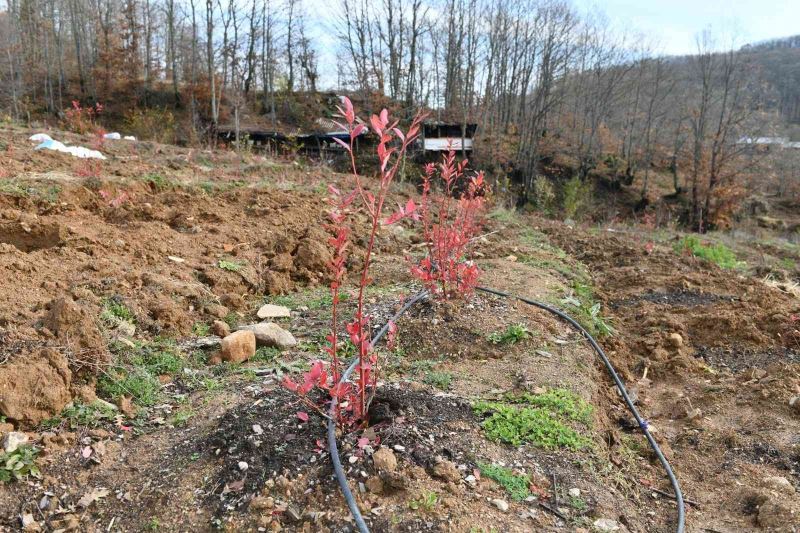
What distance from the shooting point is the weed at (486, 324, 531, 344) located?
145 inches

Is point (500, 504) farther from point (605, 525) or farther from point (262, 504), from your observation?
point (262, 504)

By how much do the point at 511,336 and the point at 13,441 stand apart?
9.42 ft

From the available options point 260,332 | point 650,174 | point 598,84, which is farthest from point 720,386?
point 650,174

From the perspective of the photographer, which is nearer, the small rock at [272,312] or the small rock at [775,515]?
the small rock at [775,515]

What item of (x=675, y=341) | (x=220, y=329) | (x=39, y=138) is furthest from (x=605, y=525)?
(x=39, y=138)

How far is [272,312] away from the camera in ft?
13.5

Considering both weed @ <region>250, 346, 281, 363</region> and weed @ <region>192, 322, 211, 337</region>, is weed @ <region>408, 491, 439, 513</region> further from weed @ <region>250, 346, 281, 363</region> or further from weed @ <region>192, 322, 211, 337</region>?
weed @ <region>192, 322, 211, 337</region>

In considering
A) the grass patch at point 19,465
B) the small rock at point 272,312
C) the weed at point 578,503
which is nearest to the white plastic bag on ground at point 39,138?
the small rock at point 272,312

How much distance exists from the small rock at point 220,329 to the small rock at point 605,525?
2617 mm

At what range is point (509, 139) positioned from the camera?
2389 cm

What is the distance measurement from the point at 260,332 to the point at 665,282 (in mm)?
5019

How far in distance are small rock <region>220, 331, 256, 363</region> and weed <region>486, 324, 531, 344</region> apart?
5.40ft

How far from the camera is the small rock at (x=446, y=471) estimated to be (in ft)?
7.06

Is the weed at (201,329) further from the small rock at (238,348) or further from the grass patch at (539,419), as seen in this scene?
the grass patch at (539,419)
